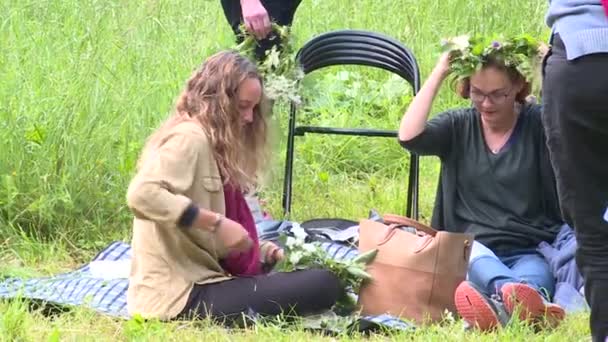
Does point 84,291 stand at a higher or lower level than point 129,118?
lower

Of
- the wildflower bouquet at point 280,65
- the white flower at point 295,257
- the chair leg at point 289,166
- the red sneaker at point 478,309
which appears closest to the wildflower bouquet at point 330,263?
the white flower at point 295,257

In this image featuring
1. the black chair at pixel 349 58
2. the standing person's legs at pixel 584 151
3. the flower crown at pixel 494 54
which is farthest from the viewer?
the black chair at pixel 349 58

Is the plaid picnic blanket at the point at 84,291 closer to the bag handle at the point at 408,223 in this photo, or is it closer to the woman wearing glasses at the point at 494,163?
the bag handle at the point at 408,223

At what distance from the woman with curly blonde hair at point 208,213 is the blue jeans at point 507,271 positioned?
0.66 metres

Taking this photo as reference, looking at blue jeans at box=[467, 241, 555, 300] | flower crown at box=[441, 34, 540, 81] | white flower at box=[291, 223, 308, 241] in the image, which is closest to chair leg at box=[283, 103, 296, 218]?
white flower at box=[291, 223, 308, 241]

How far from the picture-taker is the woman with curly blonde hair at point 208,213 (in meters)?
4.27

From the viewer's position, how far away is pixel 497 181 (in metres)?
5.19

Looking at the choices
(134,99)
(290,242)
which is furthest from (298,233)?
(134,99)

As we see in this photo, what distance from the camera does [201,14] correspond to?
356 inches

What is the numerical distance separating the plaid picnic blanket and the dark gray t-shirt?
58 cm

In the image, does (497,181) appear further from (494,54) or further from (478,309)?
(478,309)

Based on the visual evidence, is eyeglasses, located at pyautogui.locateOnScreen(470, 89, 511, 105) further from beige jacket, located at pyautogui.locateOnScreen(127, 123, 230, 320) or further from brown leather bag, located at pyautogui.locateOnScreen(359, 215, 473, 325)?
beige jacket, located at pyautogui.locateOnScreen(127, 123, 230, 320)

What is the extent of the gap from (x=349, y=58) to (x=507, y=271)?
1799 mm

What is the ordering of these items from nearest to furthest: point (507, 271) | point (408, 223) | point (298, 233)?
1. point (408, 223)
2. point (507, 271)
3. point (298, 233)
